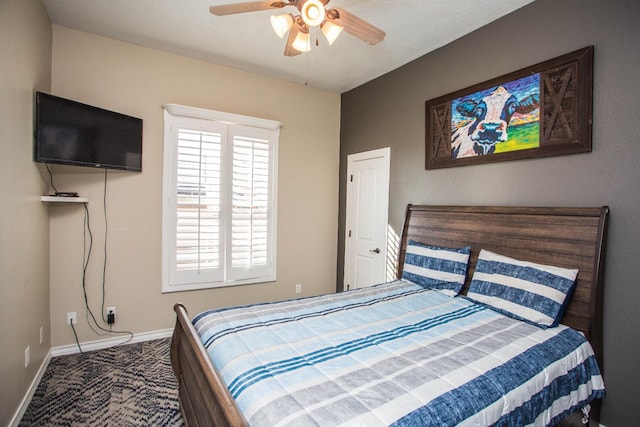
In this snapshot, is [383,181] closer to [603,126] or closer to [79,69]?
[603,126]

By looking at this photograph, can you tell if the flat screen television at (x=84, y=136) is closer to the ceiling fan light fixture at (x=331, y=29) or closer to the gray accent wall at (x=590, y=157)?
the ceiling fan light fixture at (x=331, y=29)

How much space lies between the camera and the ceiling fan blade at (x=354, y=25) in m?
1.85

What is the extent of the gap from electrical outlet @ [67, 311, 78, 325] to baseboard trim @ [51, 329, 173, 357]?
0.21 meters

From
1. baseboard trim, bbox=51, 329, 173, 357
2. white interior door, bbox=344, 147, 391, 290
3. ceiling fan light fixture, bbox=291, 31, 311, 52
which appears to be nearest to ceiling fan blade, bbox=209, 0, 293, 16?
ceiling fan light fixture, bbox=291, 31, 311, 52

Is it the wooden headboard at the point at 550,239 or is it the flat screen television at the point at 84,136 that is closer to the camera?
the wooden headboard at the point at 550,239

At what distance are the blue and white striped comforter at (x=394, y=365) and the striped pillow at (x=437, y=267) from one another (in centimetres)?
35

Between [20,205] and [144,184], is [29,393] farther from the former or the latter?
[144,184]

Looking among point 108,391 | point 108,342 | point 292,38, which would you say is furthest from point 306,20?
point 108,342

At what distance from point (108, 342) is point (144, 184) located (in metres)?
1.59

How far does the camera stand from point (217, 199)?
11.3 ft

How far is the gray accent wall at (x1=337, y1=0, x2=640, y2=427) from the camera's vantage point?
1.87m

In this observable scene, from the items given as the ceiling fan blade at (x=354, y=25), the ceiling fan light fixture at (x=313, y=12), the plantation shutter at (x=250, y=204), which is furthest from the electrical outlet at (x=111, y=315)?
the ceiling fan blade at (x=354, y=25)

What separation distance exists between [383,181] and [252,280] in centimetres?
198

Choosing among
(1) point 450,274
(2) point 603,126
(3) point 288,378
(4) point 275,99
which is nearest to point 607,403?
(1) point 450,274
